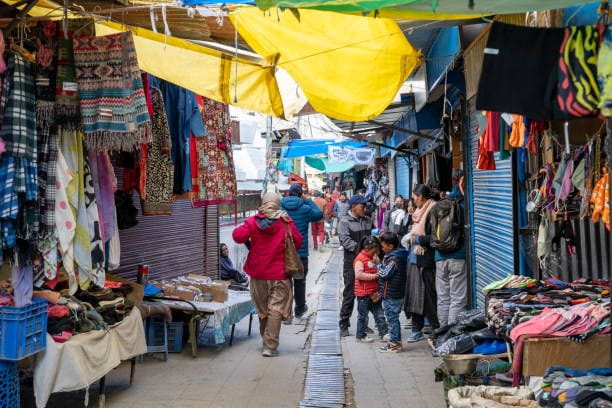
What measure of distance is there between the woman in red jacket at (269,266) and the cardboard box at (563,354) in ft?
15.4

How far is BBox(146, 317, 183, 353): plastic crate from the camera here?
8250 millimetres

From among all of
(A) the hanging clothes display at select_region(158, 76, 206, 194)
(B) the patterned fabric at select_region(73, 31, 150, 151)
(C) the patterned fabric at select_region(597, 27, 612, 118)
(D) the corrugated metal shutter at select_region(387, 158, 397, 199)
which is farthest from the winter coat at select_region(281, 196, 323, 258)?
(D) the corrugated metal shutter at select_region(387, 158, 397, 199)

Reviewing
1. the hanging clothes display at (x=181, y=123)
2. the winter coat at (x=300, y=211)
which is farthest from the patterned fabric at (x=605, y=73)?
the winter coat at (x=300, y=211)

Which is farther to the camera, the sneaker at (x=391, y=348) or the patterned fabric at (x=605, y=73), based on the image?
the sneaker at (x=391, y=348)

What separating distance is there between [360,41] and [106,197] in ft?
8.53

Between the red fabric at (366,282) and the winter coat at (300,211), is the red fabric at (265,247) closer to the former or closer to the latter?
the red fabric at (366,282)

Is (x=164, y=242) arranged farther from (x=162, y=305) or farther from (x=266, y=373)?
(x=266, y=373)

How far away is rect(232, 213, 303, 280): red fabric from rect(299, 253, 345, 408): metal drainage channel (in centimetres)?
116

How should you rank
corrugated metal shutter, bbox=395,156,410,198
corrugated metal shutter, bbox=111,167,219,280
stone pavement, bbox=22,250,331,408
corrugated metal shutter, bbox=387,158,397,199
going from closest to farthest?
stone pavement, bbox=22,250,331,408 → corrugated metal shutter, bbox=111,167,219,280 → corrugated metal shutter, bbox=395,156,410,198 → corrugated metal shutter, bbox=387,158,397,199

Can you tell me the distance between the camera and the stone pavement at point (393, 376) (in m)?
6.69

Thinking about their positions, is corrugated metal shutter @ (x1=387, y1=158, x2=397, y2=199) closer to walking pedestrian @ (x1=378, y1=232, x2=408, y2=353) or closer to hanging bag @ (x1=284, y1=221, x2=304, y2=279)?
walking pedestrian @ (x1=378, y1=232, x2=408, y2=353)

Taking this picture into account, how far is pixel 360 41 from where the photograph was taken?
569 cm

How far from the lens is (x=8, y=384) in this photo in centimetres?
516

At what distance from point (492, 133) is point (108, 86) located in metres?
3.46
